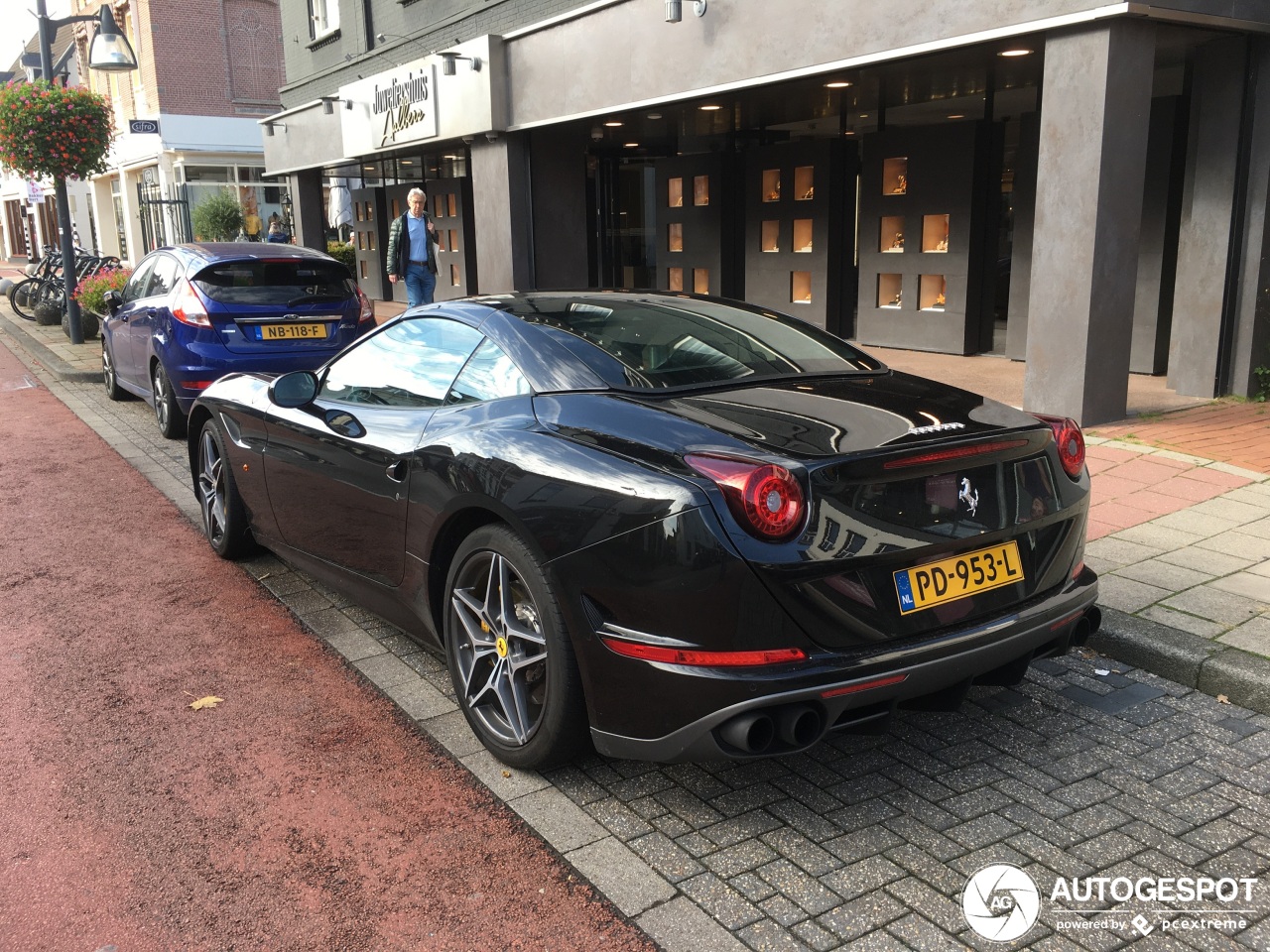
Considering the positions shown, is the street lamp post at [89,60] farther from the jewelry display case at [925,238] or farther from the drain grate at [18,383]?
the jewelry display case at [925,238]

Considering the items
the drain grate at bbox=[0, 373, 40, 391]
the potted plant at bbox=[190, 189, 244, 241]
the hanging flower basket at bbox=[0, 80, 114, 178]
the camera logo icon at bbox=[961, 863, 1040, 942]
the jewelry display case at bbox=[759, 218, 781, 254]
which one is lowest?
the drain grate at bbox=[0, 373, 40, 391]

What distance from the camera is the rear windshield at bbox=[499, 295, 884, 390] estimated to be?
357cm

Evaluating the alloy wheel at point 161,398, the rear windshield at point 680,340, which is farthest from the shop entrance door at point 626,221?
the rear windshield at point 680,340

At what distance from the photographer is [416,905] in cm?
277

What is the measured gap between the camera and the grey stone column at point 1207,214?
323 inches

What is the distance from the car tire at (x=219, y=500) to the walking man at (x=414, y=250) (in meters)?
7.33

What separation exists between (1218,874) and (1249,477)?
4.26 meters

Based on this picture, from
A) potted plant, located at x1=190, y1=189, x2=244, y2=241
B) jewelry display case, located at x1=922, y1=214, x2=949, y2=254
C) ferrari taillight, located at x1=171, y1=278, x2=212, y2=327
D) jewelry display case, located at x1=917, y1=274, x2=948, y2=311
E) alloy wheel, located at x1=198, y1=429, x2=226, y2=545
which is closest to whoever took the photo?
alloy wheel, located at x1=198, y1=429, x2=226, y2=545

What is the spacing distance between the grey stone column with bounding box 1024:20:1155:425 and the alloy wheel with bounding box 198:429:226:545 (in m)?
5.68

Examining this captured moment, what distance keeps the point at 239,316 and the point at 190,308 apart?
1.26 ft

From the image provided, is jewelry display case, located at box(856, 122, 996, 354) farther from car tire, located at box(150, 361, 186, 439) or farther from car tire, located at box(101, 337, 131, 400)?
car tire, located at box(101, 337, 131, 400)

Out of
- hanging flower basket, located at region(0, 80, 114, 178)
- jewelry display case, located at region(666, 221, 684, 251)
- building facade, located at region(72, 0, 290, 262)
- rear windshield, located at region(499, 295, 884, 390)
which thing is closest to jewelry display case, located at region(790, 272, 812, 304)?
jewelry display case, located at region(666, 221, 684, 251)

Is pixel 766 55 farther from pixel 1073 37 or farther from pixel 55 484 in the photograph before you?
pixel 55 484

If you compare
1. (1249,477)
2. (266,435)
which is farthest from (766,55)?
(266,435)
